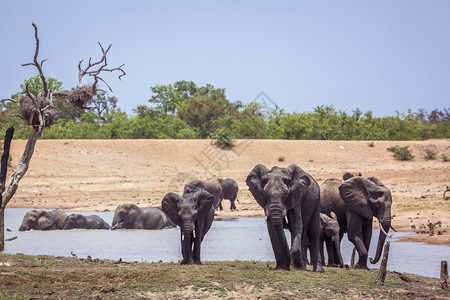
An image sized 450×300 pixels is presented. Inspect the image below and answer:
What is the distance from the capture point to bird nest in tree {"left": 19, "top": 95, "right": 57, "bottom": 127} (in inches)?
601

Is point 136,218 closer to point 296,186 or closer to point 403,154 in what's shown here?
point 296,186

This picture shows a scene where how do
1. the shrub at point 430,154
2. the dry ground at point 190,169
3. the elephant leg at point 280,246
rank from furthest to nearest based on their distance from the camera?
the shrub at point 430,154 → the dry ground at point 190,169 → the elephant leg at point 280,246

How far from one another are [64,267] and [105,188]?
24.9 metres

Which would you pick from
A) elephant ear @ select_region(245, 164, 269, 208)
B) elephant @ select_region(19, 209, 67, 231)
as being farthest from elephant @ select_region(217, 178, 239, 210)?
elephant ear @ select_region(245, 164, 269, 208)

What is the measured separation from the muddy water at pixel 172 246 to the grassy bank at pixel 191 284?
161 inches

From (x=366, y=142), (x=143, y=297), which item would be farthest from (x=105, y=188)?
(x=143, y=297)

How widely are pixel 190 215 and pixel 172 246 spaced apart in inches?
290

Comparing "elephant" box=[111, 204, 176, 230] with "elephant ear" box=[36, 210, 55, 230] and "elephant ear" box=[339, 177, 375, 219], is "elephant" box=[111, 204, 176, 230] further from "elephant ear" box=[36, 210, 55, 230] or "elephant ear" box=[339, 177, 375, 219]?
"elephant ear" box=[339, 177, 375, 219]

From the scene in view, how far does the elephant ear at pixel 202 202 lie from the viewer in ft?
46.4

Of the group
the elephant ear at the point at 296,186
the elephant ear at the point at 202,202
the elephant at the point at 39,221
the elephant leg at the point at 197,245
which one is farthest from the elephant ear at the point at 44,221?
the elephant ear at the point at 296,186

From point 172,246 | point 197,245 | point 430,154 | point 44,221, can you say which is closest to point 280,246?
point 197,245

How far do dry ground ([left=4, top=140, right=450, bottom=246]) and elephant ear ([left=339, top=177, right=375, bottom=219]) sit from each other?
742 centimetres

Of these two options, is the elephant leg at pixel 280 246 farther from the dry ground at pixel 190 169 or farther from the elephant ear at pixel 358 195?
the dry ground at pixel 190 169

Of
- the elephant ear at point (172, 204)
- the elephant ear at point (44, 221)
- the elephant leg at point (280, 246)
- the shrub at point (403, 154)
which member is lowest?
the elephant ear at point (44, 221)
